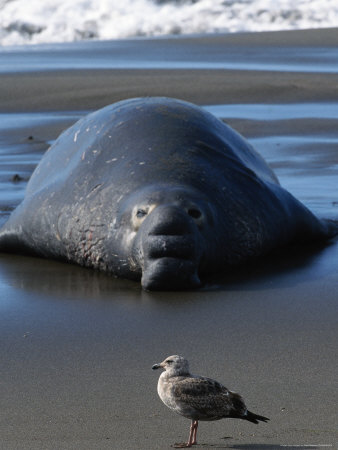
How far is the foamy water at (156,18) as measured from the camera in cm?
2334

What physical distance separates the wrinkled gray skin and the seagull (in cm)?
220

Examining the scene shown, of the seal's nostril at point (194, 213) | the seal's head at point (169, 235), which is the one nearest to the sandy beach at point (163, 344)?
the seal's head at point (169, 235)

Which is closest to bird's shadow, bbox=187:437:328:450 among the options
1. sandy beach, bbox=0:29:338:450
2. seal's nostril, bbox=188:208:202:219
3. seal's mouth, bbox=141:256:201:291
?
sandy beach, bbox=0:29:338:450

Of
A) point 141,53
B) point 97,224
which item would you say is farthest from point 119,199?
point 141,53

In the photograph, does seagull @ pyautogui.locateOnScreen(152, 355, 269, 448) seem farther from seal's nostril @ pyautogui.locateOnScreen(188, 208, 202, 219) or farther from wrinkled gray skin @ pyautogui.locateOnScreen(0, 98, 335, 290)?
seal's nostril @ pyautogui.locateOnScreen(188, 208, 202, 219)

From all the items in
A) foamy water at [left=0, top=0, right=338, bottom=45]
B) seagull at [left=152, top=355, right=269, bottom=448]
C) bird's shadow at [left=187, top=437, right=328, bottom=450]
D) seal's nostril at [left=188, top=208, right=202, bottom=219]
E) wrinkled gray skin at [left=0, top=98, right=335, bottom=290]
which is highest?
seagull at [left=152, top=355, right=269, bottom=448]

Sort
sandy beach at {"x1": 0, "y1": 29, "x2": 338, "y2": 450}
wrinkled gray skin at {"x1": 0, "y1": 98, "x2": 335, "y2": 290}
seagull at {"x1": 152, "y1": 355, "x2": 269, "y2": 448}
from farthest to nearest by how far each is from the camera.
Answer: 1. wrinkled gray skin at {"x1": 0, "y1": 98, "x2": 335, "y2": 290}
2. sandy beach at {"x1": 0, "y1": 29, "x2": 338, "y2": 450}
3. seagull at {"x1": 152, "y1": 355, "x2": 269, "y2": 448}

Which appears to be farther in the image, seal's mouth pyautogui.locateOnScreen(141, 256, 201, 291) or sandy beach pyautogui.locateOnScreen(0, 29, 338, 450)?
seal's mouth pyautogui.locateOnScreen(141, 256, 201, 291)

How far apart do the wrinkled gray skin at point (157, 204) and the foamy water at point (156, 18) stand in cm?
1683

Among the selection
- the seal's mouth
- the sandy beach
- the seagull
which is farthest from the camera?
the seal's mouth

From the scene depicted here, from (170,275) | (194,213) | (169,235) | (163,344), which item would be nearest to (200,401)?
(163,344)

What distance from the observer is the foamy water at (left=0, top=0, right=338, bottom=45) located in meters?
23.3

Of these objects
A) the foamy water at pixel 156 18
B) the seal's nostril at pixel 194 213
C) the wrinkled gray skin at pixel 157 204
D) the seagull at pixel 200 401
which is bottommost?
the foamy water at pixel 156 18

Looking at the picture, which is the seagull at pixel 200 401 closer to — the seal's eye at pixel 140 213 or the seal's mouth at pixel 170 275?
the seal's mouth at pixel 170 275
